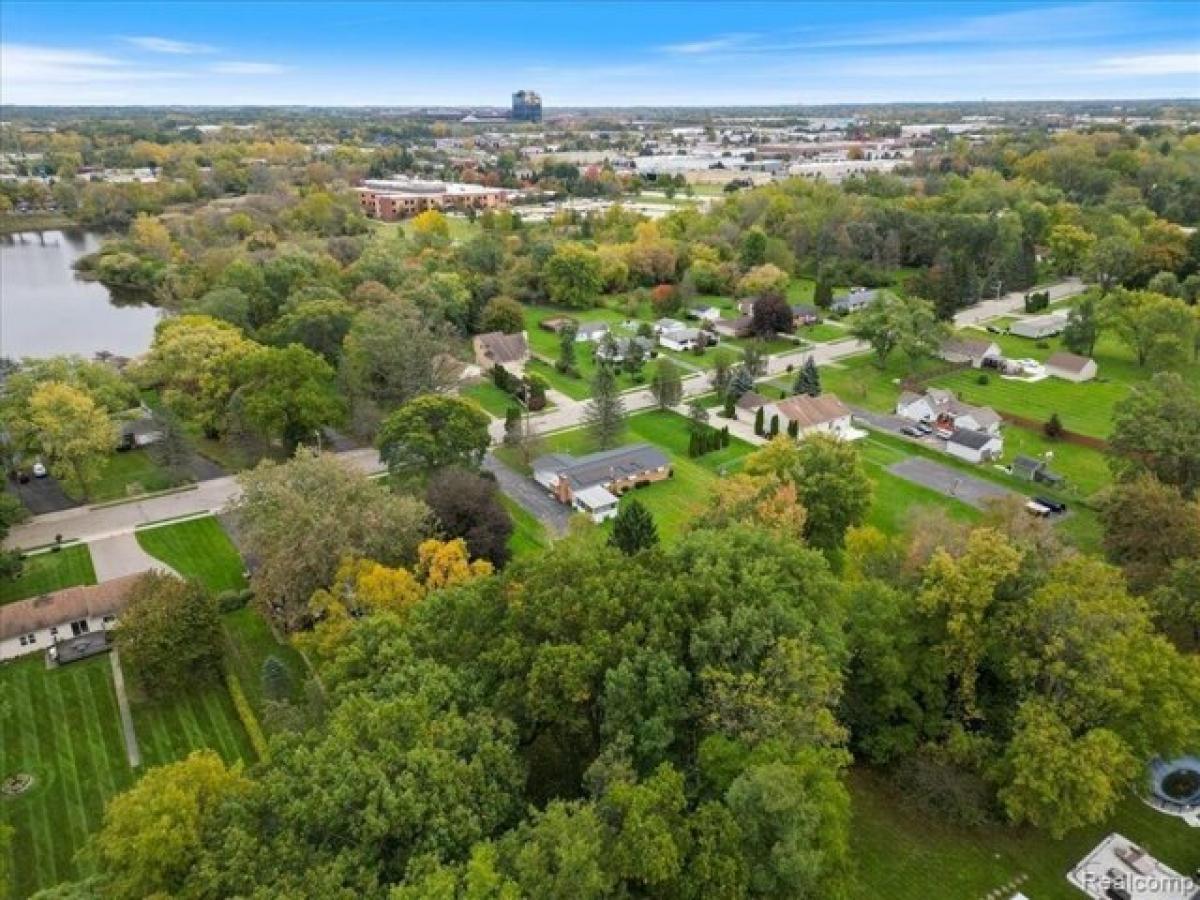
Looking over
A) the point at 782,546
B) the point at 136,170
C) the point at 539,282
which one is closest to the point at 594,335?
the point at 539,282

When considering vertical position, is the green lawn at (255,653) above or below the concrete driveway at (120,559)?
below

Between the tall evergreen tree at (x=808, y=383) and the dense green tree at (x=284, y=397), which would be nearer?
the dense green tree at (x=284, y=397)

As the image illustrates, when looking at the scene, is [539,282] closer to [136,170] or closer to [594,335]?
[594,335]

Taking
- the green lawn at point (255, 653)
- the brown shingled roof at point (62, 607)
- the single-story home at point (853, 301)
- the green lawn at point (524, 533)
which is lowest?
the green lawn at point (255, 653)

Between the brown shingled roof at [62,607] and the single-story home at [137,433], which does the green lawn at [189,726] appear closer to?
the brown shingled roof at [62,607]

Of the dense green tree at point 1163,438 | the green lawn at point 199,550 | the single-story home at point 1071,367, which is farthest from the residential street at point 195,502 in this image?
the single-story home at point 1071,367

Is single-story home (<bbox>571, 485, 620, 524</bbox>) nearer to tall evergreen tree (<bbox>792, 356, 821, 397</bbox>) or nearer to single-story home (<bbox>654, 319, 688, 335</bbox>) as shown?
tall evergreen tree (<bbox>792, 356, 821, 397</bbox>)

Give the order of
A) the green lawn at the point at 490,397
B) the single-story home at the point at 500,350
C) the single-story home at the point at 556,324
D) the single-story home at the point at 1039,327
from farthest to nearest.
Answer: the single-story home at the point at 556,324 → the single-story home at the point at 1039,327 → the single-story home at the point at 500,350 → the green lawn at the point at 490,397
